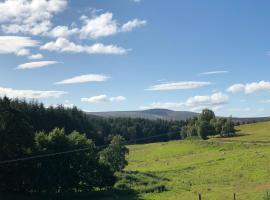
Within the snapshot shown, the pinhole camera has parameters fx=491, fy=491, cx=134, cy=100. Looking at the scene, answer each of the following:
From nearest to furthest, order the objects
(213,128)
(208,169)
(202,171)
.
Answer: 1. (202,171)
2. (208,169)
3. (213,128)

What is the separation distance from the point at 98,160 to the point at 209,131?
3545 inches

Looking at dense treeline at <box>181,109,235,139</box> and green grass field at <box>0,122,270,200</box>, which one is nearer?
green grass field at <box>0,122,270,200</box>

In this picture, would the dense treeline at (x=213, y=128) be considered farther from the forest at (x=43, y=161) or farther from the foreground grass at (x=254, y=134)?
the forest at (x=43, y=161)

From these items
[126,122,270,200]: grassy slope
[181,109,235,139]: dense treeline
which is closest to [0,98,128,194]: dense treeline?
[126,122,270,200]: grassy slope

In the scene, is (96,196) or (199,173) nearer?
(96,196)

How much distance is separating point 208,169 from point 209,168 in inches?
39.1

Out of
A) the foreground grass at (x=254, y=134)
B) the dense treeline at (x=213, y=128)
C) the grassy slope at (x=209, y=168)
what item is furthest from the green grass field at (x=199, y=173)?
the dense treeline at (x=213, y=128)

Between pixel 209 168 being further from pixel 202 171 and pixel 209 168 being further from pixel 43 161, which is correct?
pixel 43 161

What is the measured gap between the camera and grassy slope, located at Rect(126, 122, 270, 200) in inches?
2456

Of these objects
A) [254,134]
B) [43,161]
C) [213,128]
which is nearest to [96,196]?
[43,161]

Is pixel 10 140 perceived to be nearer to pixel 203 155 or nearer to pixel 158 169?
pixel 158 169

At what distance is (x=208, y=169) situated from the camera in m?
90.6

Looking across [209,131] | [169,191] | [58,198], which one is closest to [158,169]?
[169,191]

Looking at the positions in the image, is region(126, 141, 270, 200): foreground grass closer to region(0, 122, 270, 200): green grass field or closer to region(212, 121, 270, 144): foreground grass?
region(0, 122, 270, 200): green grass field
